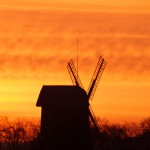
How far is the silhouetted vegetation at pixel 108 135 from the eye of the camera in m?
142

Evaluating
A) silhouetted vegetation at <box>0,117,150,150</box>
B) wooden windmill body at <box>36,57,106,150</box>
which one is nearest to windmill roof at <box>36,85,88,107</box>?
wooden windmill body at <box>36,57,106,150</box>

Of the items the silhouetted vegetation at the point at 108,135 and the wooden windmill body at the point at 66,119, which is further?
the silhouetted vegetation at the point at 108,135

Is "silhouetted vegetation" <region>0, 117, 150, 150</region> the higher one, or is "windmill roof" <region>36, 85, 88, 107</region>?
"silhouetted vegetation" <region>0, 117, 150, 150</region>

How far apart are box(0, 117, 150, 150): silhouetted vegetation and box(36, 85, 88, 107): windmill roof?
5595cm

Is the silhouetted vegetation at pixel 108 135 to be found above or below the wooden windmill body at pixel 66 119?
above

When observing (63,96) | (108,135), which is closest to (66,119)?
(63,96)

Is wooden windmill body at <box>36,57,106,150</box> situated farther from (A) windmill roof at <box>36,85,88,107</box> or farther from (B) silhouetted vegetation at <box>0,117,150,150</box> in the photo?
(B) silhouetted vegetation at <box>0,117,150,150</box>

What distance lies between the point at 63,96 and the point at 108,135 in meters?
68.1

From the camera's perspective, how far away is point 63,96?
260 feet

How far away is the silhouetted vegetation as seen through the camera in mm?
141875

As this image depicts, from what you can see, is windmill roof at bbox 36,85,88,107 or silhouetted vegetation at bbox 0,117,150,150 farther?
silhouetted vegetation at bbox 0,117,150,150

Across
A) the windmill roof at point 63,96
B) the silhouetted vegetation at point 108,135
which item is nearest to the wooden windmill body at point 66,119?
the windmill roof at point 63,96

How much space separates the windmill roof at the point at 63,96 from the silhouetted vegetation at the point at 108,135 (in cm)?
5595

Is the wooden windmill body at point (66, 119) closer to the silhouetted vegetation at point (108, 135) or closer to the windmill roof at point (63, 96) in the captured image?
the windmill roof at point (63, 96)
